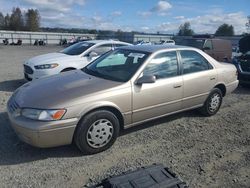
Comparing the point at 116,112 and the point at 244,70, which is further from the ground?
→ the point at 244,70

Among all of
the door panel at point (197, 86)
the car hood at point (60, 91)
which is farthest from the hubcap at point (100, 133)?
the door panel at point (197, 86)

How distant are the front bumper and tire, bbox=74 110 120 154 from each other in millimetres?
133

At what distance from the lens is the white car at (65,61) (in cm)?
758

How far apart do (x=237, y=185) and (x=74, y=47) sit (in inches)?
271

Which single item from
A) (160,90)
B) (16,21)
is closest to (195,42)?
(160,90)

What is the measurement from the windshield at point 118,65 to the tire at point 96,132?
724 mm

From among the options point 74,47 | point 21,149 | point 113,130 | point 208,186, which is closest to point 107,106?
point 113,130

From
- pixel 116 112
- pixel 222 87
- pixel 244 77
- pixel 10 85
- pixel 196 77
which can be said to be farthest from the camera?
pixel 244 77

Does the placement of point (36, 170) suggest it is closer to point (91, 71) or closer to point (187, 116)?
point (91, 71)

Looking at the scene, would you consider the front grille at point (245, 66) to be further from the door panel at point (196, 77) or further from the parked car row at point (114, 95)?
the door panel at point (196, 77)

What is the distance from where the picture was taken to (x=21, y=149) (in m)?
4.07

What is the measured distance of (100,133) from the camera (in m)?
4.00

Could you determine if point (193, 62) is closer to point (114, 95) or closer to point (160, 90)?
point (160, 90)

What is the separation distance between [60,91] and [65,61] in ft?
13.2
